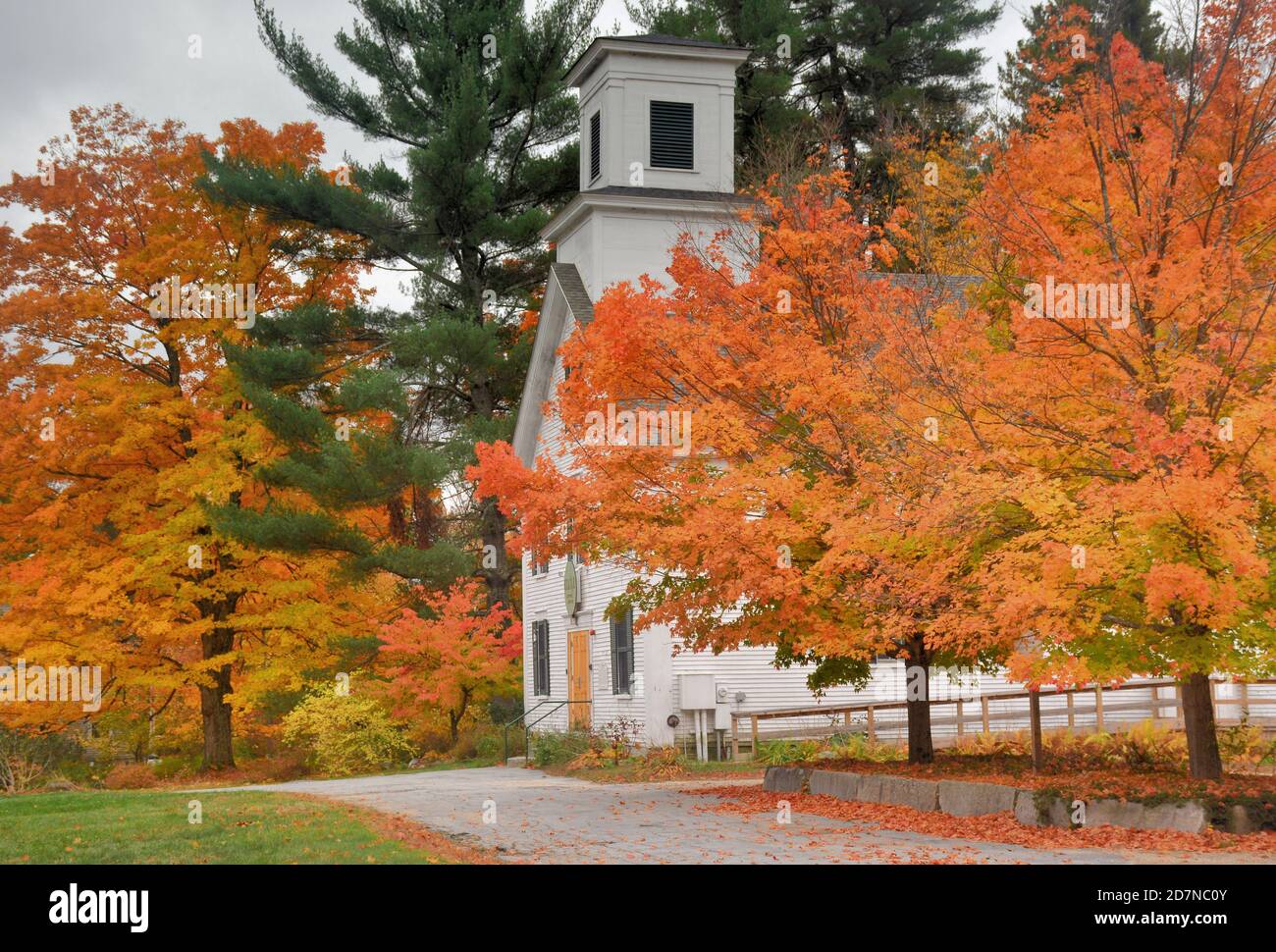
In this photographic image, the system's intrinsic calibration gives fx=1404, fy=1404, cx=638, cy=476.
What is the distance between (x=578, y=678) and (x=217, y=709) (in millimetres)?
8658

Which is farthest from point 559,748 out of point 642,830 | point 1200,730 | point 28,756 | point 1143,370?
point 1143,370

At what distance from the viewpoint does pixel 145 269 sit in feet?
101

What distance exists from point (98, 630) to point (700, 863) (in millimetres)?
21648

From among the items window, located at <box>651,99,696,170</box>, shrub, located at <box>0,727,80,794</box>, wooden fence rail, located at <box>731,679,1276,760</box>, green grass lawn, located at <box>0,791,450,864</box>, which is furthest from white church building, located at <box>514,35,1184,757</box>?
green grass lawn, located at <box>0,791,450,864</box>

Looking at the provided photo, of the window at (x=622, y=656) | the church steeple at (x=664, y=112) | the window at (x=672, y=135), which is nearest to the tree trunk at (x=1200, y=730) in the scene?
the window at (x=622, y=656)

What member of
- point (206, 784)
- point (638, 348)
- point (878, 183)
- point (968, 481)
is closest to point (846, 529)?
point (968, 481)

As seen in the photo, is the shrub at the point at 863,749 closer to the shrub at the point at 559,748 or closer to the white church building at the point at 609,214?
the shrub at the point at 559,748

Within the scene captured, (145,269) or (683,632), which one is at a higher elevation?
(145,269)

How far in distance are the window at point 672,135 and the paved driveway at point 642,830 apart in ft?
51.6

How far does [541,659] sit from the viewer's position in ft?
111

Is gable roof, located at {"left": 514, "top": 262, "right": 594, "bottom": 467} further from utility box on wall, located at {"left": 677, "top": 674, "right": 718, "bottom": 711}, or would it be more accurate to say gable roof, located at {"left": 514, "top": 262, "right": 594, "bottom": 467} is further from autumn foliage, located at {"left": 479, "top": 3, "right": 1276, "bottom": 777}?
autumn foliage, located at {"left": 479, "top": 3, "right": 1276, "bottom": 777}

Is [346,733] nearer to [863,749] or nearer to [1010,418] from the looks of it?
[863,749]

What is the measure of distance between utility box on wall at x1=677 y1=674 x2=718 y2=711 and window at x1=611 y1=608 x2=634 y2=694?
5.10 feet

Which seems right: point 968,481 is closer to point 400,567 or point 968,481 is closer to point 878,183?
point 400,567
